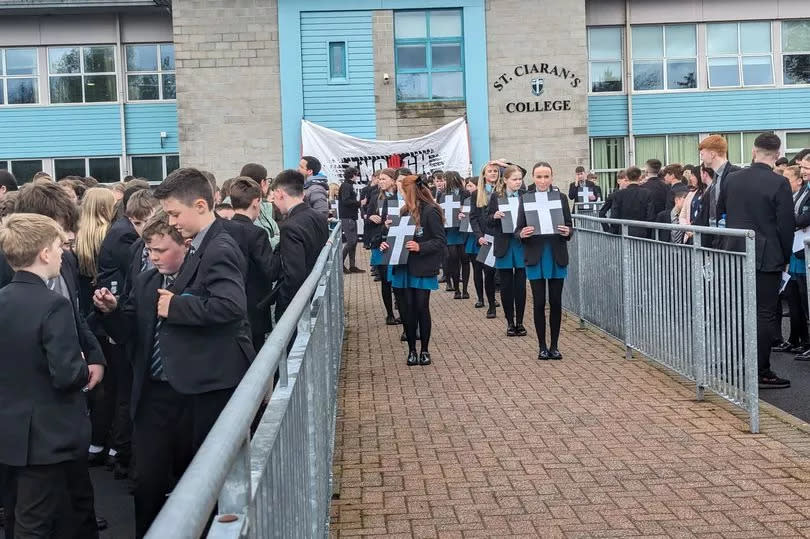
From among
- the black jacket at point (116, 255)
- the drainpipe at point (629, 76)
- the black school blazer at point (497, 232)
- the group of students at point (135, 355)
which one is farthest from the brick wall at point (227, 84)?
the group of students at point (135, 355)

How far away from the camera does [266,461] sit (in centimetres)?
254

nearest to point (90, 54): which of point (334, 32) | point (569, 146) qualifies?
point (334, 32)

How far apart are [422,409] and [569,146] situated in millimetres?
22531

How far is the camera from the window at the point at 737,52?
33.8 metres

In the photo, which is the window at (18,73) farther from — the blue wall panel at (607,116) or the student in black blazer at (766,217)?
the student in black blazer at (766,217)

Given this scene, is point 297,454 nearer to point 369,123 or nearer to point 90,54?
point 369,123

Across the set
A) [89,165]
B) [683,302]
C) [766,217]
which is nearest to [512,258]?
[683,302]

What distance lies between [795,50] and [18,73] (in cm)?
2343

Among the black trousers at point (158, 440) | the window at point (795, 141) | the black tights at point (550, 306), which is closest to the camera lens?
the black trousers at point (158, 440)

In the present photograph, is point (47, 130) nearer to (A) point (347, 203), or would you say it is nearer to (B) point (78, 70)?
(B) point (78, 70)

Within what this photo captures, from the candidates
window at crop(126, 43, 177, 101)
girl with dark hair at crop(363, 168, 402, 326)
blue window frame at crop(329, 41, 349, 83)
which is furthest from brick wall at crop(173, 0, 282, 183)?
girl with dark hair at crop(363, 168, 402, 326)

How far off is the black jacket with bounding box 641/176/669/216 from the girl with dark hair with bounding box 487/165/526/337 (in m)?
3.71

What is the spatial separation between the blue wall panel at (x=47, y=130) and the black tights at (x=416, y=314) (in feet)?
80.4

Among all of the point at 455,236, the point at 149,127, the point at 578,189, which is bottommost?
the point at 455,236
